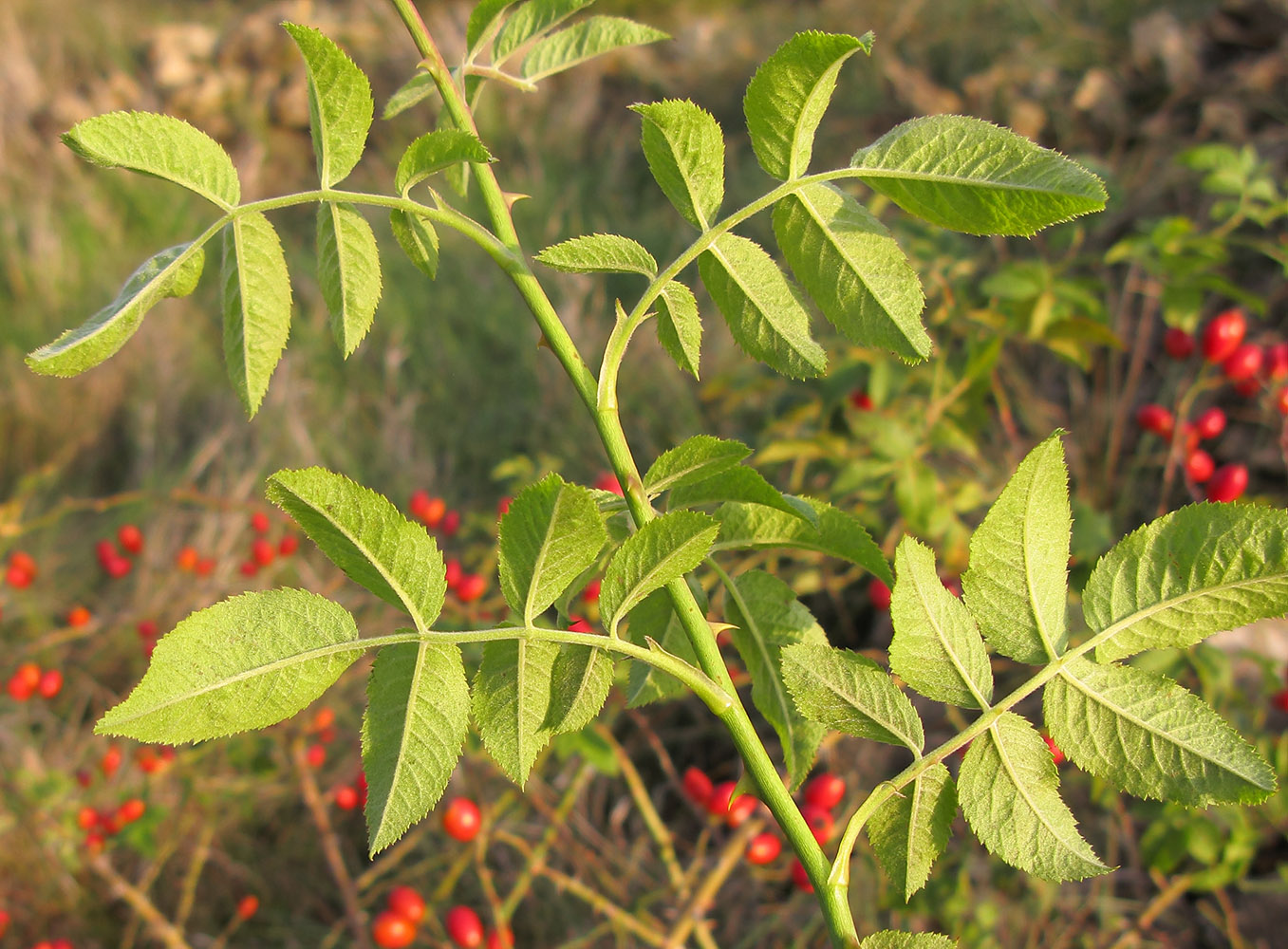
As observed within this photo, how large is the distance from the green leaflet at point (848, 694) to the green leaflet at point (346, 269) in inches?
10.6

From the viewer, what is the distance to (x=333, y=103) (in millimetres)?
513

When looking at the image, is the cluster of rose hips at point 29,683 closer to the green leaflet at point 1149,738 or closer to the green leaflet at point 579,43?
the green leaflet at point 579,43

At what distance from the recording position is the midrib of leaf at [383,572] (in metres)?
0.44

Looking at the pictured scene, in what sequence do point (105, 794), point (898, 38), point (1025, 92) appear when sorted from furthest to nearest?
point (898, 38) → point (1025, 92) → point (105, 794)

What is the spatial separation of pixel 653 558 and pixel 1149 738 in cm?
23

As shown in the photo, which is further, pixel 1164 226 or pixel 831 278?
pixel 1164 226

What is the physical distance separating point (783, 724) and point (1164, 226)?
121 cm

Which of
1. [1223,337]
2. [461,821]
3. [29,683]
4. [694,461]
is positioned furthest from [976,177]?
[29,683]

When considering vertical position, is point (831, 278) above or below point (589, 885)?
above

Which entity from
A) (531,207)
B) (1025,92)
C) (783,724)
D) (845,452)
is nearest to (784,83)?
(783,724)

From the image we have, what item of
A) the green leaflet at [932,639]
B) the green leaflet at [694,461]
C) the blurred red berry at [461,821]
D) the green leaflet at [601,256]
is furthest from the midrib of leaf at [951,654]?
the blurred red berry at [461,821]

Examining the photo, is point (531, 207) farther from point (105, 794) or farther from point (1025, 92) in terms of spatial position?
point (105, 794)

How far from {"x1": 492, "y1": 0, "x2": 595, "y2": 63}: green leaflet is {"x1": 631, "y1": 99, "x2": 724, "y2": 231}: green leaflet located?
108 millimetres

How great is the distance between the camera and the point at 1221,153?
4.54ft
